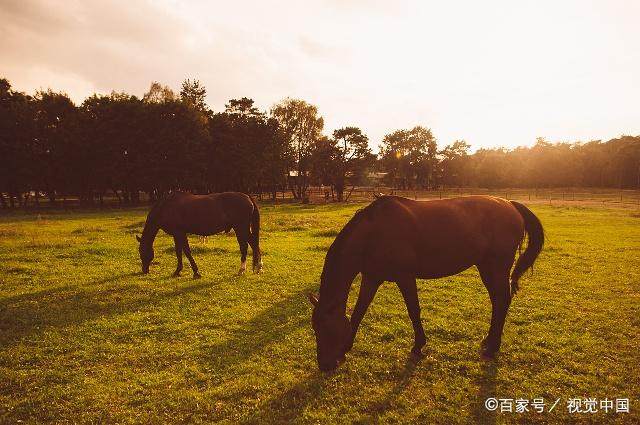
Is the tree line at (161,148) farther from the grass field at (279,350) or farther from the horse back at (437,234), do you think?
the horse back at (437,234)

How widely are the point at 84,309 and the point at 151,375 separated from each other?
4.31 metres

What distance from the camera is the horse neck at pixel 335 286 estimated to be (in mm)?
5445

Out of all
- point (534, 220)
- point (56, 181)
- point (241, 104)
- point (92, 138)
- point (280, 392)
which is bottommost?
point (280, 392)

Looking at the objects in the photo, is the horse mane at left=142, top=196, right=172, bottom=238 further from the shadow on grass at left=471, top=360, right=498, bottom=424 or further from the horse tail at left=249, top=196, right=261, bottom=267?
the shadow on grass at left=471, top=360, right=498, bottom=424

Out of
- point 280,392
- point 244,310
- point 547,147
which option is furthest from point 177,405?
point 547,147

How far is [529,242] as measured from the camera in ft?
22.6

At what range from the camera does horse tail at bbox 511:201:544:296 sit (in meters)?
6.82

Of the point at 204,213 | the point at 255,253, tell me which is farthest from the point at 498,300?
the point at 204,213

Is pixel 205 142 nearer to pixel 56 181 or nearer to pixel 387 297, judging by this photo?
pixel 56 181

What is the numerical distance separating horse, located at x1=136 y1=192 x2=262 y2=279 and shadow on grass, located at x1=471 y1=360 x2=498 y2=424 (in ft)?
26.4

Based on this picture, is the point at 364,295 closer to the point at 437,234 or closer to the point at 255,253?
the point at 437,234

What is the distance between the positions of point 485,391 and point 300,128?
64751 millimetres

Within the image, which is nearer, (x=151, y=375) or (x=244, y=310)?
(x=151, y=375)

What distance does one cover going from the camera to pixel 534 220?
6.89m
